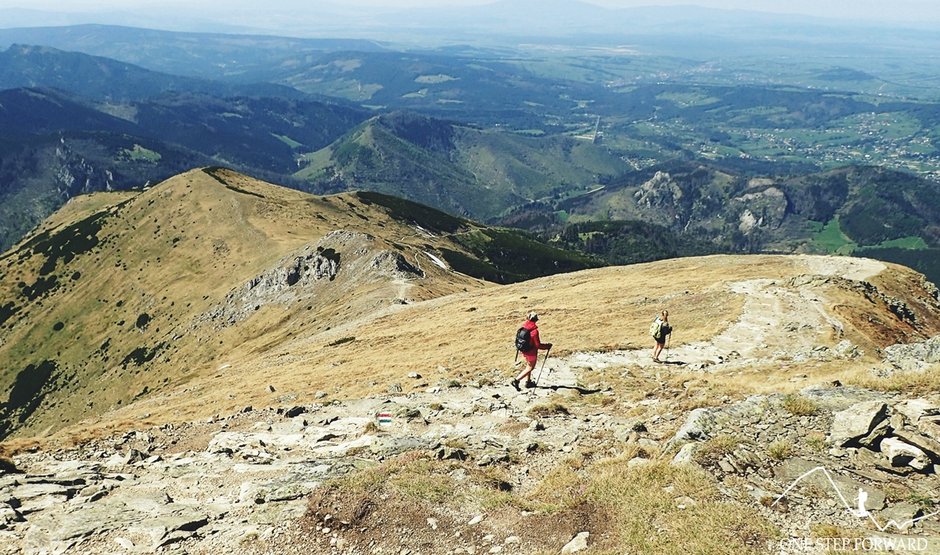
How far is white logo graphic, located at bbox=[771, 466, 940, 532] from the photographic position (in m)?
12.7

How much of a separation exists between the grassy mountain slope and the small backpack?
1519 inches

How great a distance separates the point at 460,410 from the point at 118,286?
5360 inches

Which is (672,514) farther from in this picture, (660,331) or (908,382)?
(660,331)

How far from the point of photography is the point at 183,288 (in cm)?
11938

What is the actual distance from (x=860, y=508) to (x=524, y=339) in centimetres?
1518

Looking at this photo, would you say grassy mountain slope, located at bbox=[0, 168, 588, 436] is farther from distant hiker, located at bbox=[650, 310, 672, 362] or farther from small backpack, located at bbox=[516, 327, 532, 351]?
distant hiker, located at bbox=[650, 310, 672, 362]

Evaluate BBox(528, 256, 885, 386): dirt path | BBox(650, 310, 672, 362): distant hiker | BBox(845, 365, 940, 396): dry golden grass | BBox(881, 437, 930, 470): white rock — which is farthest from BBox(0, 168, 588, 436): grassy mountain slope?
BBox(881, 437, 930, 470): white rock

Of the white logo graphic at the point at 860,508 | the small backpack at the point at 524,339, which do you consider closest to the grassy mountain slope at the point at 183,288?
the small backpack at the point at 524,339

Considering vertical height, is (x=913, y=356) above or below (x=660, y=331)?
below

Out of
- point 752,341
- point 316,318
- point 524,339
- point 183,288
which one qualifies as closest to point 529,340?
point 524,339

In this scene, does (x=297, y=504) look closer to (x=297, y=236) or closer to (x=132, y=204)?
(x=297, y=236)

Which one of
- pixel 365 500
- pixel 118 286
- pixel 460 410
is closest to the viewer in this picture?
pixel 365 500

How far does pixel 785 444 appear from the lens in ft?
54.2

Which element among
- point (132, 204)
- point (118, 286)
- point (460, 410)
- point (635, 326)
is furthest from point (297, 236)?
point (460, 410)
